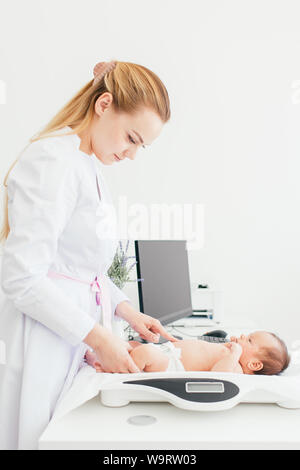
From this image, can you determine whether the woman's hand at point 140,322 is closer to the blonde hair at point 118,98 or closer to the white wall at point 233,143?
the blonde hair at point 118,98

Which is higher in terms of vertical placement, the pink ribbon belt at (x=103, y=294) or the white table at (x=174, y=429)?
the pink ribbon belt at (x=103, y=294)

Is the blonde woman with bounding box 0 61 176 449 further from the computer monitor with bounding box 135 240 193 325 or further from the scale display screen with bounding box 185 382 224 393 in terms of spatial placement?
the computer monitor with bounding box 135 240 193 325

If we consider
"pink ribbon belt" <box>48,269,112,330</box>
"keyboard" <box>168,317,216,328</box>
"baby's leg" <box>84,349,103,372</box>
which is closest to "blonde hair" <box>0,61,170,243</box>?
"pink ribbon belt" <box>48,269,112,330</box>

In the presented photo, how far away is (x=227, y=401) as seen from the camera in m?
0.83

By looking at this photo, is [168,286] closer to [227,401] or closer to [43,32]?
[227,401]

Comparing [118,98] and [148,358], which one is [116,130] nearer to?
[118,98]

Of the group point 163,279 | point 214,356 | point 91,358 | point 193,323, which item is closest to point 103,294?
point 91,358

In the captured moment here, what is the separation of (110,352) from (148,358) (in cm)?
16

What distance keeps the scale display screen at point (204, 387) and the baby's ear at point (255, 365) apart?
17.1 inches

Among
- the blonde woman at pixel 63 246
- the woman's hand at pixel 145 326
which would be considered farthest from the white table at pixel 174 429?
the woman's hand at pixel 145 326

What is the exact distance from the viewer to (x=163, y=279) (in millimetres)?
1914

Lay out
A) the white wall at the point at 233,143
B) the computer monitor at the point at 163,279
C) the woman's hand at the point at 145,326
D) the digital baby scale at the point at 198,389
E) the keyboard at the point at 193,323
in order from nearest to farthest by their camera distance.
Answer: the digital baby scale at the point at 198,389 < the woman's hand at the point at 145,326 < the computer monitor at the point at 163,279 < the keyboard at the point at 193,323 < the white wall at the point at 233,143

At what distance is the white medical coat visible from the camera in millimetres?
933

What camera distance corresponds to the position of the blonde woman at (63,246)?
936 mm
